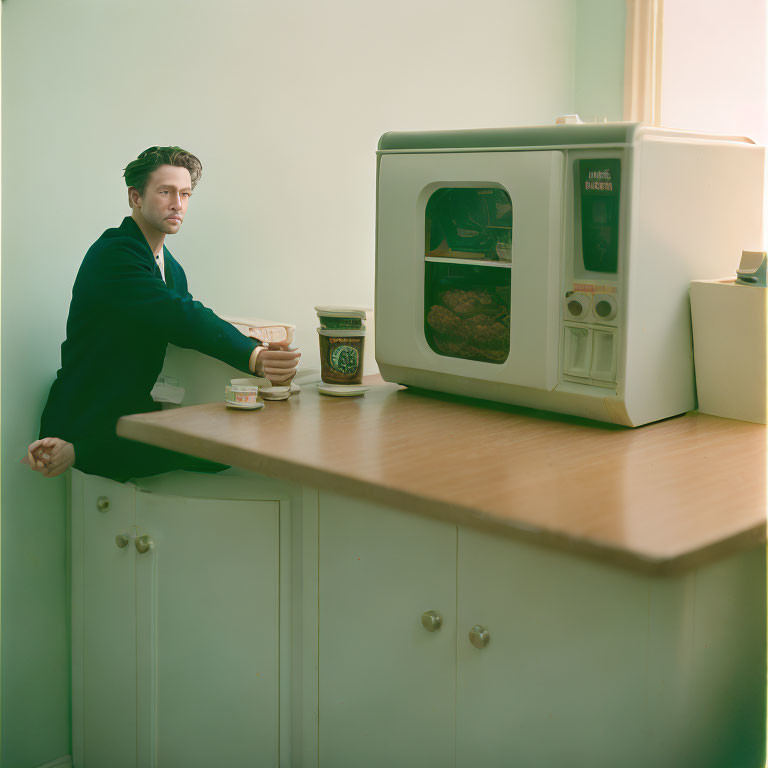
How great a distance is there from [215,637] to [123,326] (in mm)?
562

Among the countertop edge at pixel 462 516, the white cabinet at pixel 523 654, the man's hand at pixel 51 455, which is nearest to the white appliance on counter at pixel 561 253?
the white cabinet at pixel 523 654

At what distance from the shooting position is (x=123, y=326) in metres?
1.57

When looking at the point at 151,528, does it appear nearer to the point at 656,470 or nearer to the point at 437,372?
the point at 437,372

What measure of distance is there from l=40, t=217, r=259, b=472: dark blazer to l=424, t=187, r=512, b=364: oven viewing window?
340mm

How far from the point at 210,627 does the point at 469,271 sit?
0.76 metres

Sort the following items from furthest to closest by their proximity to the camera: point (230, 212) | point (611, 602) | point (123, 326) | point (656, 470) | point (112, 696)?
point (230, 212) → point (112, 696) → point (123, 326) → point (656, 470) → point (611, 602)

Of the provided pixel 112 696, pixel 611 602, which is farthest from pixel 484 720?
pixel 112 696

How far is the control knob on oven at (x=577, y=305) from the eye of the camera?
1.37 meters

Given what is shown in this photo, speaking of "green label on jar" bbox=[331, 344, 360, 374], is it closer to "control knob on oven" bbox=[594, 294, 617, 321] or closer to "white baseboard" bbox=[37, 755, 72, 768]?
"control knob on oven" bbox=[594, 294, 617, 321]

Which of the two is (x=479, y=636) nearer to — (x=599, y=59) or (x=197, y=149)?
(x=197, y=149)

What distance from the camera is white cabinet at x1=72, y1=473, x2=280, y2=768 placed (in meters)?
1.56

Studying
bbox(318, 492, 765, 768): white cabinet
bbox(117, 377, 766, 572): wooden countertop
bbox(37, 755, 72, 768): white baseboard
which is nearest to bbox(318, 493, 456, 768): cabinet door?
bbox(318, 492, 765, 768): white cabinet

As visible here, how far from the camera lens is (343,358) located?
163 centimetres

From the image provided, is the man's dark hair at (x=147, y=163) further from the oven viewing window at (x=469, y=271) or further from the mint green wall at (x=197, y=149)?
the oven viewing window at (x=469, y=271)
